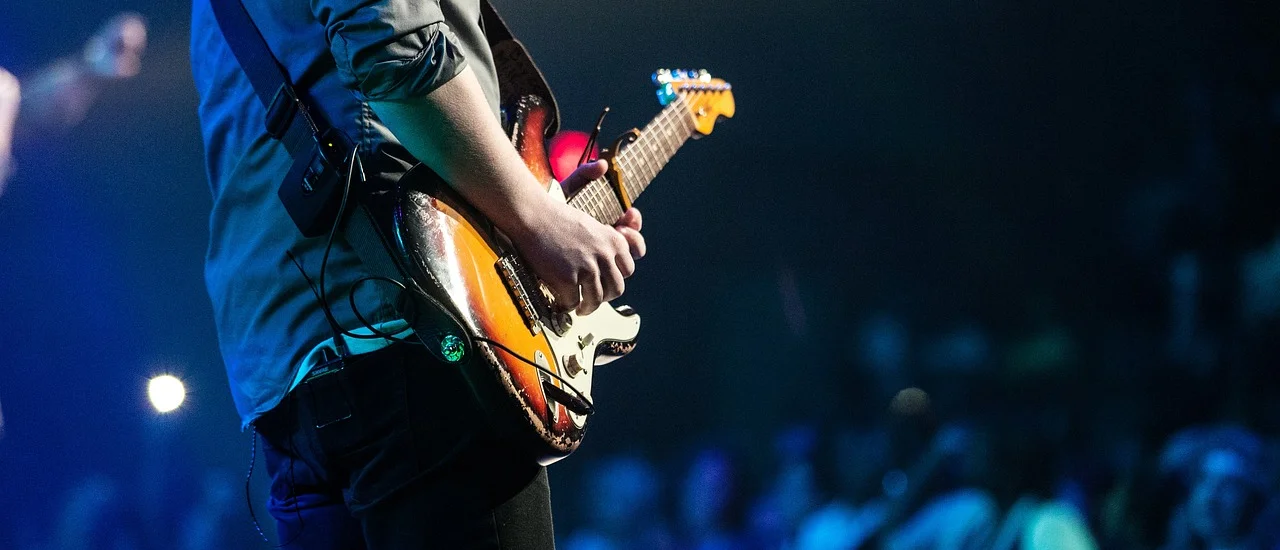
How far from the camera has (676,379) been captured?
2.28 meters

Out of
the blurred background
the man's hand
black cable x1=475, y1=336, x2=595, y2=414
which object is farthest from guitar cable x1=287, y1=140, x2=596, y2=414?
the blurred background

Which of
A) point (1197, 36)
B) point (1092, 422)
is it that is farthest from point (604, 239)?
point (1197, 36)

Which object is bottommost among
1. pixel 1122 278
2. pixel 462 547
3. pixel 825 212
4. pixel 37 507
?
pixel 1122 278

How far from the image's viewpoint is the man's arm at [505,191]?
719mm

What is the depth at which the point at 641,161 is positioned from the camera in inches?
52.4

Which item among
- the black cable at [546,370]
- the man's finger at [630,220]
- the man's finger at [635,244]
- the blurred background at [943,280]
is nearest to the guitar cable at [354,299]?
the black cable at [546,370]

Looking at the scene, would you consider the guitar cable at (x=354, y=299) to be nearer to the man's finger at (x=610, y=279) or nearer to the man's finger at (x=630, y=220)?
the man's finger at (x=610, y=279)

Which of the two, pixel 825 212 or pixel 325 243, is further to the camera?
pixel 825 212

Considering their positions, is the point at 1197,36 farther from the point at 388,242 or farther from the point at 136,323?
the point at 136,323

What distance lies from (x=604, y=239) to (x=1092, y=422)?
210 cm

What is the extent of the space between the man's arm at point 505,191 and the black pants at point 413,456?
15 centimetres

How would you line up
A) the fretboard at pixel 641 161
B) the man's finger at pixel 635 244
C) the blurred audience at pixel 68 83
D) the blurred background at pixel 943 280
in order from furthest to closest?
1. the blurred background at pixel 943 280
2. the blurred audience at pixel 68 83
3. the fretboard at pixel 641 161
4. the man's finger at pixel 635 244

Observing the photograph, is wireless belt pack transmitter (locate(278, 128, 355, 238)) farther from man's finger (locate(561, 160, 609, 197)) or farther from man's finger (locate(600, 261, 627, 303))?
man's finger (locate(561, 160, 609, 197))

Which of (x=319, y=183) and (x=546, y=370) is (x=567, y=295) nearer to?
→ (x=546, y=370)
